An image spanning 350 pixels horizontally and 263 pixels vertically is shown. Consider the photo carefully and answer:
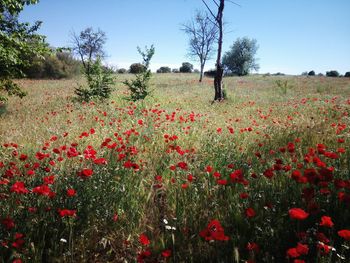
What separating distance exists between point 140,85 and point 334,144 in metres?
11.8

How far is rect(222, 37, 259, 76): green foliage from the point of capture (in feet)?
243

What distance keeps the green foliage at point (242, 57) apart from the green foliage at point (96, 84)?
6303 cm

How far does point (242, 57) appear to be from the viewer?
2916 inches

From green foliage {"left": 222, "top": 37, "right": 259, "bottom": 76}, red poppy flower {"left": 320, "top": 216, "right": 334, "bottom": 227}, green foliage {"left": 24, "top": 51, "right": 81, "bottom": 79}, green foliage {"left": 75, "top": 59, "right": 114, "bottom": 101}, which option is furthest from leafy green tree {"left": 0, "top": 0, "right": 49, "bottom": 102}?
green foliage {"left": 222, "top": 37, "right": 259, "bottom": 76}

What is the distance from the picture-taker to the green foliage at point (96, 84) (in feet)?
50.2

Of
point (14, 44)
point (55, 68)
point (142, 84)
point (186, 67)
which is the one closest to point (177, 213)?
point (14, 44)

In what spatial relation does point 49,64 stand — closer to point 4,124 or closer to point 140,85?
point 140,85

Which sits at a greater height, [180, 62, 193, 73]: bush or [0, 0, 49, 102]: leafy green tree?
[180, 62, 193, 73]: bush

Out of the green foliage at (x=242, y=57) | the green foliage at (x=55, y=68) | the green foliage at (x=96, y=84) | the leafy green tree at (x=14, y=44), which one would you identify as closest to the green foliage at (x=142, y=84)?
the green foliage at (x=96, y=84)

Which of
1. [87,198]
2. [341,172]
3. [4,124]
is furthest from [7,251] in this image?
[4,124]

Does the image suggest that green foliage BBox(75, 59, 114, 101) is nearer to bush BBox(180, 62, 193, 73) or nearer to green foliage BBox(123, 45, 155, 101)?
green foliage BBox(123, 45, 155, 101)

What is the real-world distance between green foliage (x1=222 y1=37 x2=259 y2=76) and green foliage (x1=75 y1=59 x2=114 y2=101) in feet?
207

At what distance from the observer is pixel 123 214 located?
3438 millimetres

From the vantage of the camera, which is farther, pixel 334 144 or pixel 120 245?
pixel 334 144
